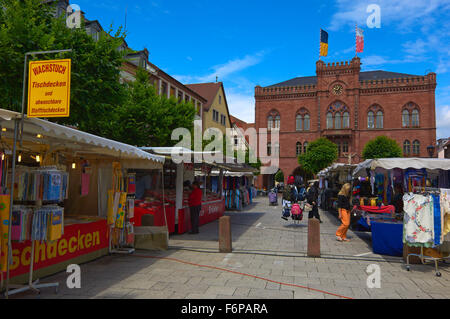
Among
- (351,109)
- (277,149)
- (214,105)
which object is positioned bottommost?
(277,149)

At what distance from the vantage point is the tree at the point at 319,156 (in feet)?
132

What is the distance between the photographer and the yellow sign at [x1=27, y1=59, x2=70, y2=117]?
4340 mm

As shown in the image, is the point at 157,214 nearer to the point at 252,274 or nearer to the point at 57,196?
the point at 252,274

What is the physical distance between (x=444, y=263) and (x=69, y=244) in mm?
7893

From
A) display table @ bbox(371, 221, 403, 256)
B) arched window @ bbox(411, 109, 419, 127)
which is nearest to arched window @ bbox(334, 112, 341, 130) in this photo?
arched window @ bbox(411, 109, 419, 127)

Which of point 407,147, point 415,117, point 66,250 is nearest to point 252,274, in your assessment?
point 66,250

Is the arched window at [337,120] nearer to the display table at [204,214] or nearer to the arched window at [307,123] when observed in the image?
the arched window at [307,123]

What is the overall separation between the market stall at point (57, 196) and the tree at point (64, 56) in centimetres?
292

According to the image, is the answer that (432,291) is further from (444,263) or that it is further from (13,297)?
(13,297)

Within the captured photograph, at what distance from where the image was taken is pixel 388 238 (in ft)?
26.0

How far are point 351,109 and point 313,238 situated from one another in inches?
1675

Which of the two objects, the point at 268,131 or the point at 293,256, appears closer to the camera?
the point at 293,256

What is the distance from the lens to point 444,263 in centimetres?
726
